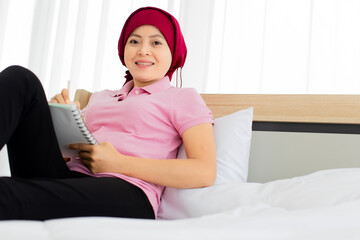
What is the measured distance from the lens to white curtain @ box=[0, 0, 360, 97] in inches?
85.0

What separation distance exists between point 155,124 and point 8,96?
0.45 meters

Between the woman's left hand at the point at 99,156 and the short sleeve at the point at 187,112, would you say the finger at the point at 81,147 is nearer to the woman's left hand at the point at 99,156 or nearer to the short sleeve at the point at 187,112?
the woman's left hand at the point at 99,156

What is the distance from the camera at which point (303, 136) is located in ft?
4.50

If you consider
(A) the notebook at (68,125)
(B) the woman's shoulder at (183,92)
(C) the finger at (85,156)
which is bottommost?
(C) the finger at (85,156)

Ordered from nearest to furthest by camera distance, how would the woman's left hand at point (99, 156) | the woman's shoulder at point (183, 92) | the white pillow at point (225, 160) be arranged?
the woman's left hand at point (99, 156), the white pillow at point (225, 160), the woman's shoulder at point (183, 92)

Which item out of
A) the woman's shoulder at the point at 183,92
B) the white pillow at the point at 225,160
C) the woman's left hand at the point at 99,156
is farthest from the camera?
the woman's shoulder at the point at 183,92

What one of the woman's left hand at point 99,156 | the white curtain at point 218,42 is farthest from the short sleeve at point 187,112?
the white curtain at point 218,42

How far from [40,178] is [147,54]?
2.06ft

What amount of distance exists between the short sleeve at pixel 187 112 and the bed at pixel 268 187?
12 cm

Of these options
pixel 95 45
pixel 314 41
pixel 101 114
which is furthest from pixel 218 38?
pixel 101 114

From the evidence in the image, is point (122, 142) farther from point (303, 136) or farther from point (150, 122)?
point (303, 136)

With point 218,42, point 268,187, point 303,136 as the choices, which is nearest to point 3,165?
point 268,187

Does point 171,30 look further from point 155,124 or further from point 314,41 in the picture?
point 314,41

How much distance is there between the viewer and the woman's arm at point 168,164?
101 cm
